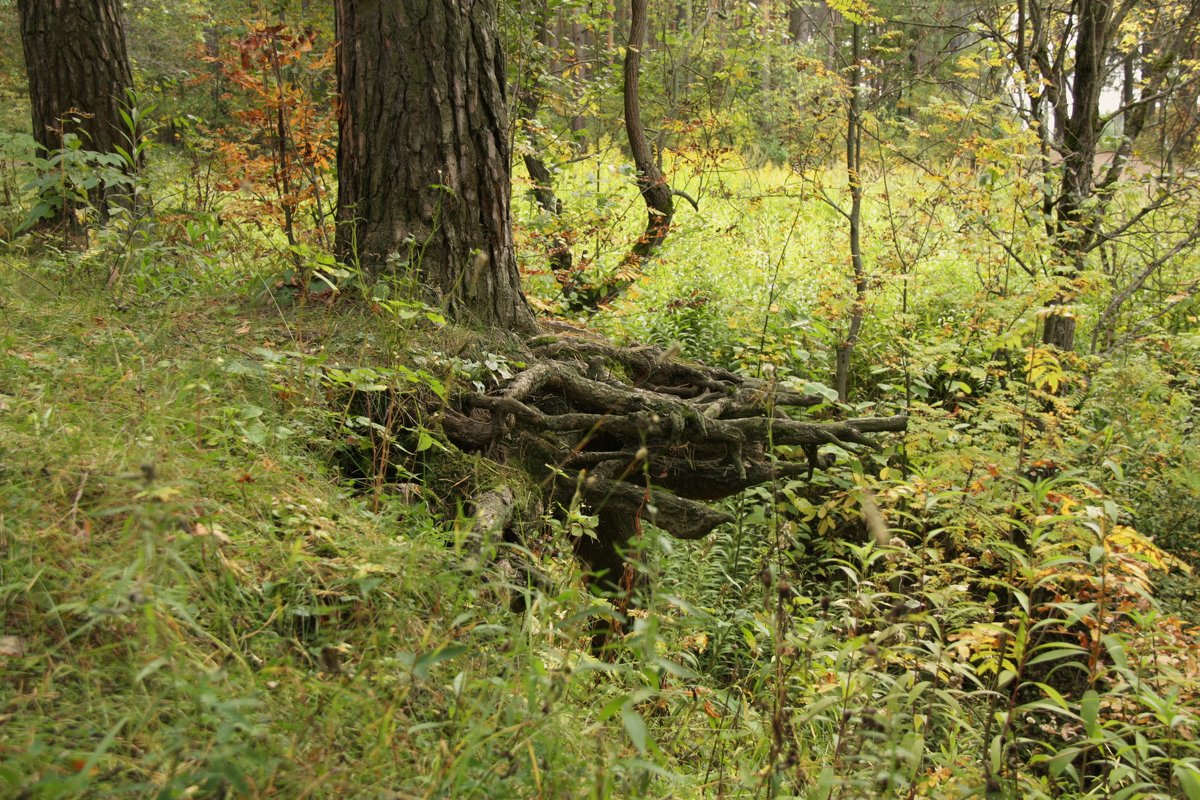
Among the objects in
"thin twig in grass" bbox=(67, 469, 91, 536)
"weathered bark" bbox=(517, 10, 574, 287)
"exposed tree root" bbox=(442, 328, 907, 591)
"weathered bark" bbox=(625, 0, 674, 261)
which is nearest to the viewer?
"thin twig in grass" bbox=(67, 469, 91, 536)

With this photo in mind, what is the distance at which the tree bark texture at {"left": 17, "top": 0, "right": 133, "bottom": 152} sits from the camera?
556cm

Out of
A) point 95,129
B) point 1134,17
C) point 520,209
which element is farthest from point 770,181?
point 95,129

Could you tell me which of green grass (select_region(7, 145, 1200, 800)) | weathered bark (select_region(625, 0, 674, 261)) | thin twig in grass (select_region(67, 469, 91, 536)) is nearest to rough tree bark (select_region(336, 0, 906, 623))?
green grass (select_region(7, 145, 1200, 800))

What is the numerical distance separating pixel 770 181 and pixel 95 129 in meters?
10.5

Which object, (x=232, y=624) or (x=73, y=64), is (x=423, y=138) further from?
(x=73, y=64)

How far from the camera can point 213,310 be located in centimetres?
354

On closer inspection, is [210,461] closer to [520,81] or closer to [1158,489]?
[520,81]

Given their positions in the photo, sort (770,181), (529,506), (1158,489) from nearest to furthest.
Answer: (529,506) → (1158,489) → (770,181)

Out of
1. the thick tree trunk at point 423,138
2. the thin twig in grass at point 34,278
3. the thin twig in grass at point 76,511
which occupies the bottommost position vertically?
the thin twig in grass at point 76,511

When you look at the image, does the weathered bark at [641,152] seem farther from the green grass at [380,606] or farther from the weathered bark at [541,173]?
the green grass at [380,606]

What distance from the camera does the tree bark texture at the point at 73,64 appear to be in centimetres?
556

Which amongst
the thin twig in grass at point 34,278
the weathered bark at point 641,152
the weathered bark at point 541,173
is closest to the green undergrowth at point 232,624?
the thin twig in grass at point 34,278

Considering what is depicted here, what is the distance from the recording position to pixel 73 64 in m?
5.63

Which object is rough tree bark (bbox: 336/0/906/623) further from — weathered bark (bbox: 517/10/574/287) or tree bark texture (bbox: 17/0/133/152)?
tree bark texture (bbox: 17/0/133/152)
